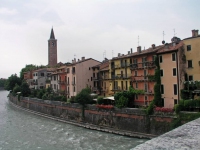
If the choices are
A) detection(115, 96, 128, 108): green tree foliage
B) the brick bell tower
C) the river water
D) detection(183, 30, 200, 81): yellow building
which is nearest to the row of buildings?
detection(183, 30, 200, 81): yellow building

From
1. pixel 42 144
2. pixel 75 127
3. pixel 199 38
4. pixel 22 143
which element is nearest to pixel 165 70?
pixel 199 38

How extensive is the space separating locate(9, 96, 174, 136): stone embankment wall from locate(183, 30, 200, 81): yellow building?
24.0ft

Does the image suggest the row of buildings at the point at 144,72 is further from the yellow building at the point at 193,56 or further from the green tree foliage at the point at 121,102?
the green tree foliage at the point at 121,102

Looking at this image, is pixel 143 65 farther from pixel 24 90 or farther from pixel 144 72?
pixel 24 90

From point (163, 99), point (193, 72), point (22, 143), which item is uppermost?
point (193, 72)

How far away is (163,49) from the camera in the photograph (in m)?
33.4

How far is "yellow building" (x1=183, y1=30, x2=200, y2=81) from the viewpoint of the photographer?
95.1ft

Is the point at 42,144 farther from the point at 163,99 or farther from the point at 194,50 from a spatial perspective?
the point at 194,50

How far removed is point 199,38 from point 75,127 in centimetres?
2121

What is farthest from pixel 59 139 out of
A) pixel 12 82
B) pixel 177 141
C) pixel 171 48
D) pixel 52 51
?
pixel 52 51

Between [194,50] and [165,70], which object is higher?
[194,50]

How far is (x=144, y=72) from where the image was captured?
35.8m

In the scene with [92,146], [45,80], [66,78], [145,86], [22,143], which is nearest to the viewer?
[92,146]

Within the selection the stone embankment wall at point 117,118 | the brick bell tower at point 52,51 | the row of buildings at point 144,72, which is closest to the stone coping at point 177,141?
the stone embankment wall at point 117,118
